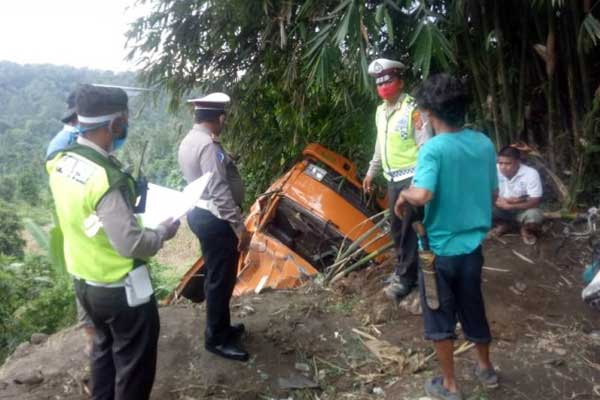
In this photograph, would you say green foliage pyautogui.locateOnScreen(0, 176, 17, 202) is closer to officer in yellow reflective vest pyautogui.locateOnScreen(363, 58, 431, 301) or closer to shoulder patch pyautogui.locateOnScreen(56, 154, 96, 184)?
officer in yellow reflective vest pyautogui.locateOnScreen(363, 58, 431, 301)

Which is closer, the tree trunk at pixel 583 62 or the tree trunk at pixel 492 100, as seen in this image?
the tree trunk at pixel 583 62

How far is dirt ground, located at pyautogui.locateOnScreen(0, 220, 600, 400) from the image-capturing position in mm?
3404

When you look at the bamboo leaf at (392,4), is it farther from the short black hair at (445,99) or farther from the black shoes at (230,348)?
the black shoes at (230,348)

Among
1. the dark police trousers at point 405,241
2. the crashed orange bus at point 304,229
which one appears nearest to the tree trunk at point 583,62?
the dark police trousers at point 405,241

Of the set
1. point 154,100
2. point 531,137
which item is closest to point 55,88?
point 154,100

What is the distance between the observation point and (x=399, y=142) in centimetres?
390

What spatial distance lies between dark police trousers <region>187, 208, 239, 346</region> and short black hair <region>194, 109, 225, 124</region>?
54 cm

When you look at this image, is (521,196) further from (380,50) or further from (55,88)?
(55,88)

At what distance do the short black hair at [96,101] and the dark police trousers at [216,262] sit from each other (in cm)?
117

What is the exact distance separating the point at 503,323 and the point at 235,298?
6.97ft

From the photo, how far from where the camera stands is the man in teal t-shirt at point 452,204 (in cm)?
276

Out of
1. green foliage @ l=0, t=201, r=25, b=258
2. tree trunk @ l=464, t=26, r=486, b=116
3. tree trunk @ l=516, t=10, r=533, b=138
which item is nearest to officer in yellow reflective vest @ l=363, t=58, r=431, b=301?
tree trunk @ l=464, t=26, r=486, b=116

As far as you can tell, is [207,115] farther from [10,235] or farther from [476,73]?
[10,235]

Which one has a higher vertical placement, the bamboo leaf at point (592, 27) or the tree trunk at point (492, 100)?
the bamboo leaf at point (592, 27)
